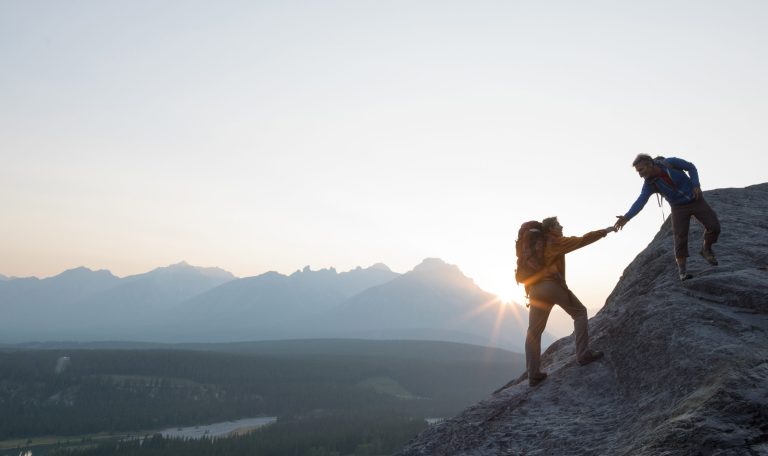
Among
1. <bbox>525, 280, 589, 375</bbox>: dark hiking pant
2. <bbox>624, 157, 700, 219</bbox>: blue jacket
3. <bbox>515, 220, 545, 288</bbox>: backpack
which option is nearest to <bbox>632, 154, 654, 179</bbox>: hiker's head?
<bbox>624, 157, 700, 219</bbox>: blue jacket

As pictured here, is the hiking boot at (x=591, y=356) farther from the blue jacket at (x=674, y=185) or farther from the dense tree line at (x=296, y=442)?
the dense tree line at (x=296, y=442)

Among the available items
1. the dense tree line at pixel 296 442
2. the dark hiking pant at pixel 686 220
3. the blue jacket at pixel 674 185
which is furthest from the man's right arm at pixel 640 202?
the dense tree line at pixel 296 442

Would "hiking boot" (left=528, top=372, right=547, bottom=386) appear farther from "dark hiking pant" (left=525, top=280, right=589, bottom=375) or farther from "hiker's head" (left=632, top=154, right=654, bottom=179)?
"hiker's head" (left=632, top=154, right=654, bottom=179)

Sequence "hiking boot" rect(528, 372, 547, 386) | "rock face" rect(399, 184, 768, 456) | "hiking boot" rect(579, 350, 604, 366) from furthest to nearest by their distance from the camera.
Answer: "hiking boot" rect(528, 372, 547, 386), "hiking boot" rect(579, 350, 604, 366), "rock face" rect(399, 184, 768, 456)

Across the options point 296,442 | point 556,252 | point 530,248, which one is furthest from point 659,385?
point 296,442

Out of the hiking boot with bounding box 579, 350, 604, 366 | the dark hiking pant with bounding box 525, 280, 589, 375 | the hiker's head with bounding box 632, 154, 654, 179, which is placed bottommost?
the hiking boot with bounding box 579, 350, 604, 366

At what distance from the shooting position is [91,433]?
181 m

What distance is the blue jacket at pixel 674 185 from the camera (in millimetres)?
10125

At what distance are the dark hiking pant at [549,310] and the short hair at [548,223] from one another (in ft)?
2.96

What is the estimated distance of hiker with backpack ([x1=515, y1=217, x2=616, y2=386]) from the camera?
918cm

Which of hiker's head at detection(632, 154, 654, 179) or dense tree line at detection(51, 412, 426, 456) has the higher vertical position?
hiker's head at detection(632, 154, 654, 179)

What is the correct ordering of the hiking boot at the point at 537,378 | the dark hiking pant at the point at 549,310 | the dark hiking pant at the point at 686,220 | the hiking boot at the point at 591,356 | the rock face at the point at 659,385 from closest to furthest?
the rock face at the point at 659,385
the hiking boot at the point at 591,356
the dark hiking pant at the point at 549,310
the hiking boot at the point at 537,378
the dark hiking pant at the point at 686,220

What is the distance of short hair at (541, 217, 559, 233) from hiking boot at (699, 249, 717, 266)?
3436mm

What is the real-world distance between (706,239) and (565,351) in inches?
138
